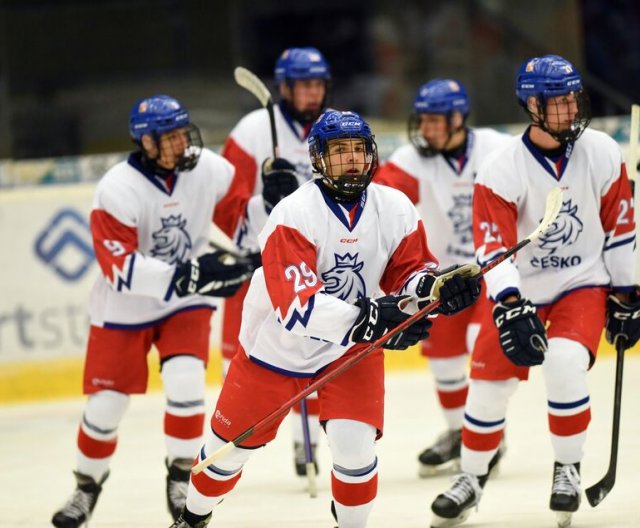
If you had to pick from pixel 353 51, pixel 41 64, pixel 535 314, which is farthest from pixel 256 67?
pixel 535 314

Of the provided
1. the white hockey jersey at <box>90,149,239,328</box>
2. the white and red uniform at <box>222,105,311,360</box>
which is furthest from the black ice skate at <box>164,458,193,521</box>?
the white and red uniform at <box>222,105,311,360</box>

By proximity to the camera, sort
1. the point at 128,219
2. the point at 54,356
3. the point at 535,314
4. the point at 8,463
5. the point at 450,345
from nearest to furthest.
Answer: the point at 535,314, the point at 128,219, the point at 450,345, the point at 8,463, the point at 54,356

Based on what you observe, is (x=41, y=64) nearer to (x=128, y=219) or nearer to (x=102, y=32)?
(x=102, y=32)

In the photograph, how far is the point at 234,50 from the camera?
8.51 meters

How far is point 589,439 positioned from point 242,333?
2190mm

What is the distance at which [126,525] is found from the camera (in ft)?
15.4

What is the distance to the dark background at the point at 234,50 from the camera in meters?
8.20

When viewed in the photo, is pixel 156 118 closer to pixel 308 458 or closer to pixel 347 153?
pixel 347 153

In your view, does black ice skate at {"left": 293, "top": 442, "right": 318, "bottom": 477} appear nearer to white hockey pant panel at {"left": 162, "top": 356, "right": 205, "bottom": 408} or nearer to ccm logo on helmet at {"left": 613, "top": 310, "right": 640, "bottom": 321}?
white hockey pant panel at {"left": 162, "top": 356, "right": 205, "bottom": 408}

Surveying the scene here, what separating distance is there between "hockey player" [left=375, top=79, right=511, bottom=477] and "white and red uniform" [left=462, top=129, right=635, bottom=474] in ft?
3.12

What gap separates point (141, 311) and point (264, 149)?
3.24 feet

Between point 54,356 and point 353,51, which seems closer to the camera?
point 54,356

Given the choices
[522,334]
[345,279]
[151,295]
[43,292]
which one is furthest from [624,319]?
[43,292]

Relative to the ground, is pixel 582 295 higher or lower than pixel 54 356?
higher
